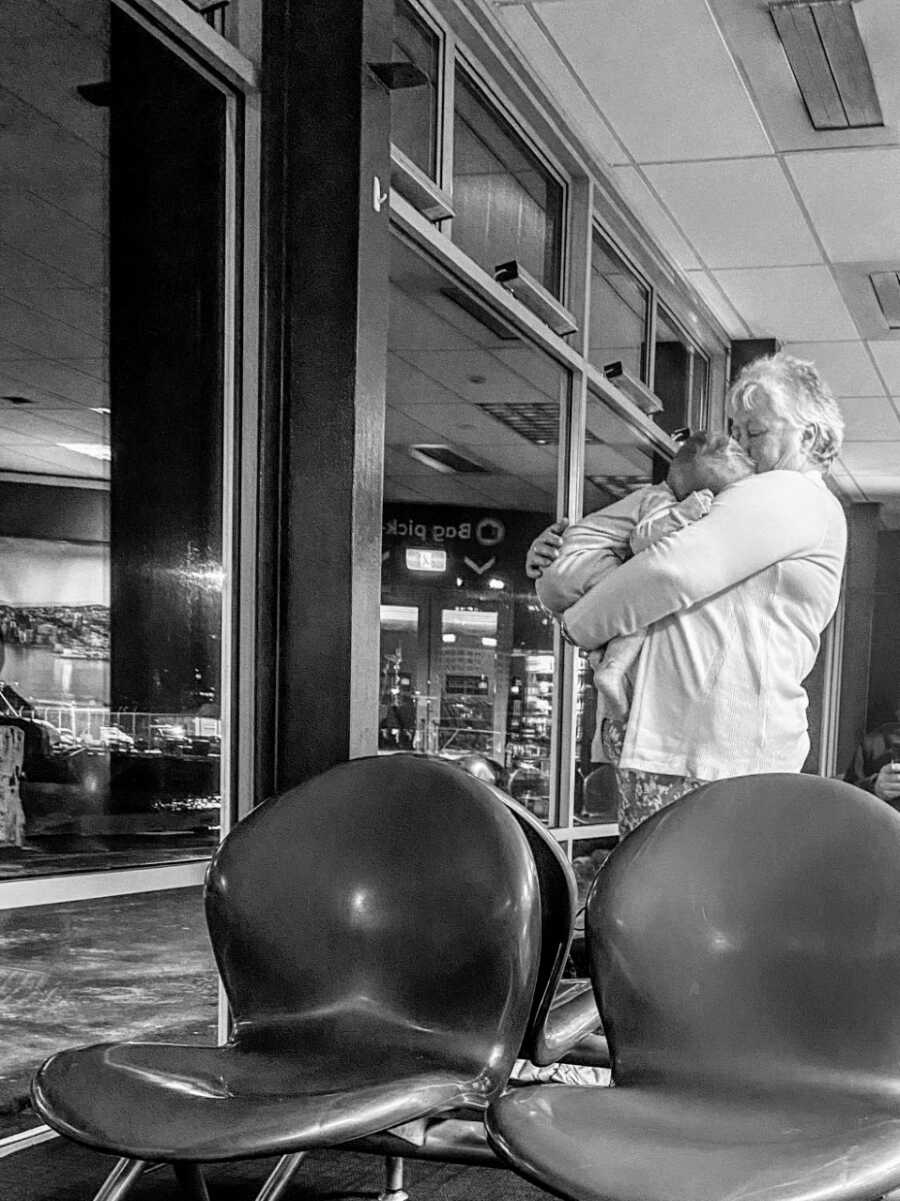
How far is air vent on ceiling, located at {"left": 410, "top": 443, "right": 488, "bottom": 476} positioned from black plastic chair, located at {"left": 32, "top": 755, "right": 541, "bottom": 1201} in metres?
2.66

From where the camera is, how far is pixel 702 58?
382 centimetres

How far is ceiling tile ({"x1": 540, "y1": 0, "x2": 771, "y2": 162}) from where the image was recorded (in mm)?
3623

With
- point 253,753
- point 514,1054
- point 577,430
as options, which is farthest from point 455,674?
point 514,1054

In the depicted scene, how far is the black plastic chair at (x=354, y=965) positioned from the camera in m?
1.70

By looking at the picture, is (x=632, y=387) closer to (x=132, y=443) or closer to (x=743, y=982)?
(x=132, y=443)

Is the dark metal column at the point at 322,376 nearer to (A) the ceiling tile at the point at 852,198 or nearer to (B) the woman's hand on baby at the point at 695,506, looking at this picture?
(B) the woman's hand on baby at the point at 695,506

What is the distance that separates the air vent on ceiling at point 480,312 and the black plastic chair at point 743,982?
240 centimetres

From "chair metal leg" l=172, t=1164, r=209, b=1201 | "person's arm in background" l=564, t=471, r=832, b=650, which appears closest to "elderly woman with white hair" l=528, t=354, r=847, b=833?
"person's arm in background" l=564, t=471, r=832, b=650

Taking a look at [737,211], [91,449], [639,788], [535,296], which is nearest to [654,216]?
[737,211]

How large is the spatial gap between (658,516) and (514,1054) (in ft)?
3.13

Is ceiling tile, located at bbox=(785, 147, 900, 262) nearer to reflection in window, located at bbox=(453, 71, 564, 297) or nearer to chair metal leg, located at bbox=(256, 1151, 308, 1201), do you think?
reflection in window, located at bbox=(453, 71, 564, 297)

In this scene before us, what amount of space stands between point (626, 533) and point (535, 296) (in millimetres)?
2076

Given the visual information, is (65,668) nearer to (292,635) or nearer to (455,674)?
(292,635)

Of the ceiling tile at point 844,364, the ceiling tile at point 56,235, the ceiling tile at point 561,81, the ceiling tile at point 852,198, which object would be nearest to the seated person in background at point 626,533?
the ceiling tile at point 56,235
